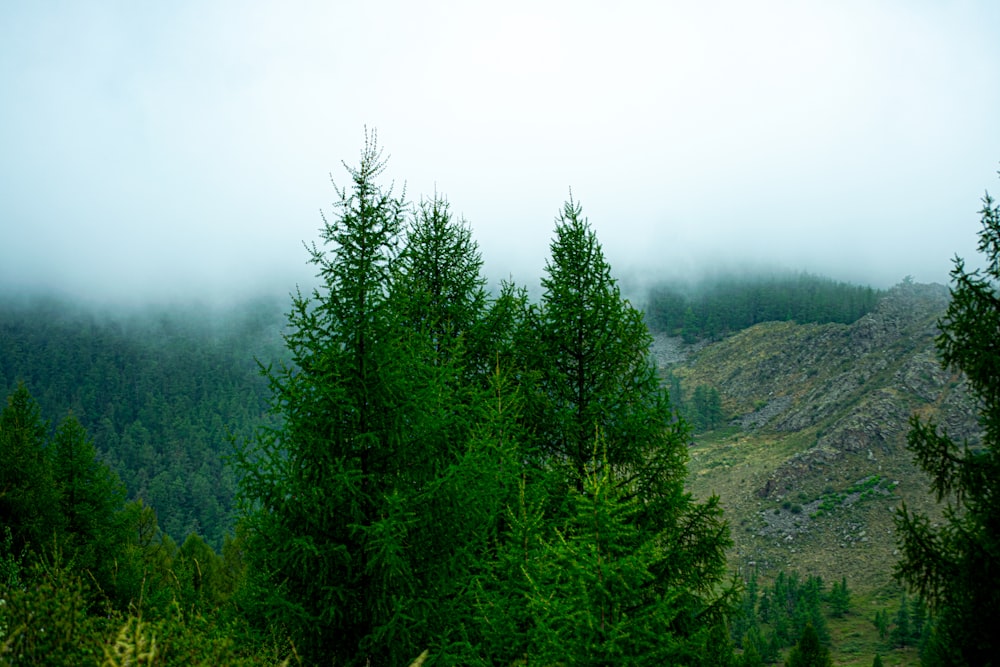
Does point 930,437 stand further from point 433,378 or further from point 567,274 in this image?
point 433,378

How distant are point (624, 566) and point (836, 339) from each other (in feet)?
723

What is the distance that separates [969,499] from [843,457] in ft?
431

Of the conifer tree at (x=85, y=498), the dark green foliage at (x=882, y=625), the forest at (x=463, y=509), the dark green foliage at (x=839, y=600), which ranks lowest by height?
the dark green foliage at (x=839, y=600)

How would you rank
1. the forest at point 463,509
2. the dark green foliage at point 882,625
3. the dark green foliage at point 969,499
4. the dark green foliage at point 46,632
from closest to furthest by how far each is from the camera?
the dark green foliage at point 46,632, the forest at point 463,509, the dark green foliage at point 969,499, the dark green foliage at point 882,625

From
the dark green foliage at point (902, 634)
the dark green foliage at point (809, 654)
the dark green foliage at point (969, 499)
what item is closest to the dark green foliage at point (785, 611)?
the dark green foliage at point (902, 634)

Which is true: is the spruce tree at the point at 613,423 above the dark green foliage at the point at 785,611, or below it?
above

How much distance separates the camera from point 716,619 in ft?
33.9

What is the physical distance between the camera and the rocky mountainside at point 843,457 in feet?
323

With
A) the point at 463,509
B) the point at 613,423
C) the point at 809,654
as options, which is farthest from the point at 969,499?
the point at 809,654

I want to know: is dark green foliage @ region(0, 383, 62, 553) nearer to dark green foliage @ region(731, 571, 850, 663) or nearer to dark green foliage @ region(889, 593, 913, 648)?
dark green foliage @ region(731, 571, 850, 663)

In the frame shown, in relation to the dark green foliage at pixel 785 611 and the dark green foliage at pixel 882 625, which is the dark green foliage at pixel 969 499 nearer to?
the dark green foliage at pixel 785 611

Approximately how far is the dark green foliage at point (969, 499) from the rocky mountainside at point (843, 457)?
8487cm

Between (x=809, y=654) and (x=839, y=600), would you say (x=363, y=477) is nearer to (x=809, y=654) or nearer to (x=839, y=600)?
(x=809, y=654)

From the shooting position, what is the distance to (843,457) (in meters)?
120
